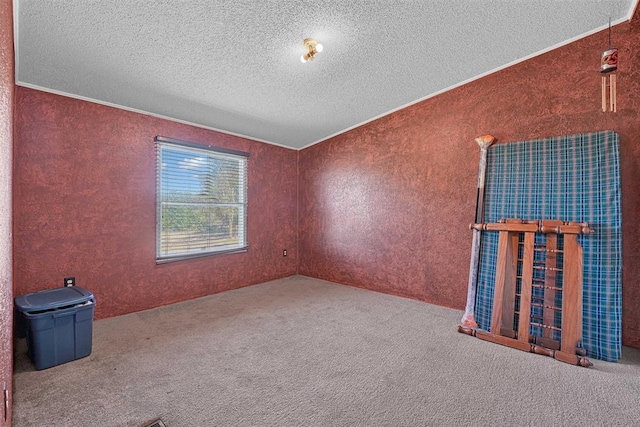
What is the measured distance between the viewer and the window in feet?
11.1

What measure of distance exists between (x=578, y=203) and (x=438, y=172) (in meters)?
1.31

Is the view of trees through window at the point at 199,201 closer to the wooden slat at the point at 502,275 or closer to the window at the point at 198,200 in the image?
the window at the point at 198,200

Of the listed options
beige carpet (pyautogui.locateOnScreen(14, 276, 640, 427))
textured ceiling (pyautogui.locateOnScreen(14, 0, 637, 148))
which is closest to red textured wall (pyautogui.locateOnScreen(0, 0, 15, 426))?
beige carpet (pyautogui.locateOnScreen(14, 276, 640, 427))

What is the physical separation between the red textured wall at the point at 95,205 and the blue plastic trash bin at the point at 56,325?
1.78 feet

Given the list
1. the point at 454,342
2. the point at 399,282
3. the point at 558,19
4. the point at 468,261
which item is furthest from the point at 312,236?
the point at 558,19

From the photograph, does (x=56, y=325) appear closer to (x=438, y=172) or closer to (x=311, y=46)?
(x=311, y=46)

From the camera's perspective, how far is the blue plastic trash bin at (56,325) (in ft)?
6.61

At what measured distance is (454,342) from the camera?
8.00 feet

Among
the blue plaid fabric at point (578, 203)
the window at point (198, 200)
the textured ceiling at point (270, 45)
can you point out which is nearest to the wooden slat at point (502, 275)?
the blue plaid fabric at point (578, 203)

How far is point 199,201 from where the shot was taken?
3.72 meters

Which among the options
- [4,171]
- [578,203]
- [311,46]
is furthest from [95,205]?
[578,203]

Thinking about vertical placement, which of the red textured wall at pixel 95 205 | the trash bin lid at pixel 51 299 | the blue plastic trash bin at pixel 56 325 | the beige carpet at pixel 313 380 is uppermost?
the red textured wall at pixel 95 205

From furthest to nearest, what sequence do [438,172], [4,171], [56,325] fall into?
[438,172]
[56,325]
[4,171]

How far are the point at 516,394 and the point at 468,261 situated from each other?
153cm
